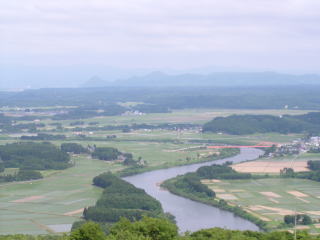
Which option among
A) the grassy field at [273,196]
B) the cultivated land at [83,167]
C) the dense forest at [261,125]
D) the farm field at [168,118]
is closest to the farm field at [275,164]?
the grassy field at [273,196]

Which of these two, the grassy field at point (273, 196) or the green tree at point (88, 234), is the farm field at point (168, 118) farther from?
the green tree at point (88, 234)

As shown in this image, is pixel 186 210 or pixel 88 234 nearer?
pixel 88 234

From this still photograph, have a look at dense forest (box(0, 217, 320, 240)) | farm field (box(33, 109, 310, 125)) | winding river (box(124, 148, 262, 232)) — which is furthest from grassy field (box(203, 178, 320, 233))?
farm field (box(33, 109, 310, 125))

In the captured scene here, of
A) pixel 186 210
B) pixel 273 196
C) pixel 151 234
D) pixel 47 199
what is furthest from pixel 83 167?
pixel 151 234

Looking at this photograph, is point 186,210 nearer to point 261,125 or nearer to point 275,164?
point 275,164

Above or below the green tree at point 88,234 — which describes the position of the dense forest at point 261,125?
above

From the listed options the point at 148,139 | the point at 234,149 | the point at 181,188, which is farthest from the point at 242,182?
the point at 148,139

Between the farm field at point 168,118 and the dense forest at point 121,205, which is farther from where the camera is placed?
the farm field at point 168,118
